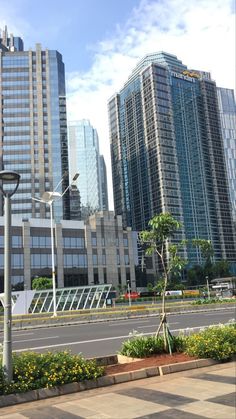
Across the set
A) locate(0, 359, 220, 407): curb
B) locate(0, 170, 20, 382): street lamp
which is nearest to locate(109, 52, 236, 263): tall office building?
locate(0, 359, 220, 407): curb

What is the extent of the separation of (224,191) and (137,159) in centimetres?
3750

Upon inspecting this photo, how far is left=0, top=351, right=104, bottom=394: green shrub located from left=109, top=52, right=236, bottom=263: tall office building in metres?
142

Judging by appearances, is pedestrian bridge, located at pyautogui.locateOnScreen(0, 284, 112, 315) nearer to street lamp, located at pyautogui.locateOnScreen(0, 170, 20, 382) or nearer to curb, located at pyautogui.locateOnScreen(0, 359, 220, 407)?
curb, located at pyautogui.locateOnScreen(0, 359, 220, 407)

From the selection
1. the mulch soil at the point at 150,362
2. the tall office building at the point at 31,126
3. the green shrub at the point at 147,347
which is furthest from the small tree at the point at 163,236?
the tall office building at the point at 31,126

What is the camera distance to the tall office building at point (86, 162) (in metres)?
179

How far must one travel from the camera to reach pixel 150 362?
956cm

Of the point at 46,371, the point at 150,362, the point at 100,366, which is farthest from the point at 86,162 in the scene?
the point at 46,371

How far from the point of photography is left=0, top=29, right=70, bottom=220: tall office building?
13250 cm

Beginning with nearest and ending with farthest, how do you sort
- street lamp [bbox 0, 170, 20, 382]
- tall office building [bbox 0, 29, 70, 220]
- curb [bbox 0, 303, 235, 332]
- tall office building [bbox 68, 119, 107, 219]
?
street lamp [bbox 0, 170, 20, 382]
curb [bbox 0, 303, 235, 332]
tall office building [bbox 0, 29, 70, 220]
tall office building [bbox 68, 119, 107, 219]

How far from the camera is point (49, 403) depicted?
705 cm

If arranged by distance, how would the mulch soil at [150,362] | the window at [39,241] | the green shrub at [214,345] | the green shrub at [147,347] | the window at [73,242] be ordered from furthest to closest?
1. the window at [73,242]
2. the window at [39,241]
3. the green shrub at [147,347]
4. the green shrub at [214,345]
5. the mulch soil at [150,362]

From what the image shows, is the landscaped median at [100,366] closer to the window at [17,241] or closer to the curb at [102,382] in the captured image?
the curb at [102,382]

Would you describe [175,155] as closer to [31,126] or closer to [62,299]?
[31,126]

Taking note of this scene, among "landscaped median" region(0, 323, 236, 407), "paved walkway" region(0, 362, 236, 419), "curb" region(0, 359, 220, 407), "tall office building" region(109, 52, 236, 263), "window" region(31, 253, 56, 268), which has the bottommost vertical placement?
"paved walkway" region(0, 362, 236, 419)
